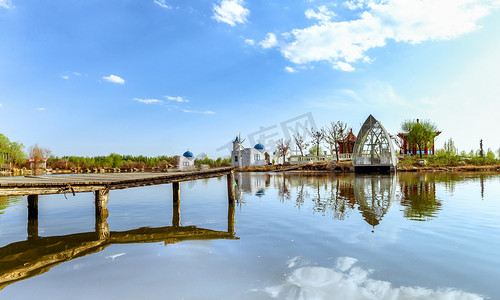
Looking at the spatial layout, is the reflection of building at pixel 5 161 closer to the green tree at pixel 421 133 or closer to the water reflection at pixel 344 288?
the water reflection at pixel 344 288

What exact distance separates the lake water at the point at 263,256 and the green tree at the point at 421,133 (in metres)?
48.5

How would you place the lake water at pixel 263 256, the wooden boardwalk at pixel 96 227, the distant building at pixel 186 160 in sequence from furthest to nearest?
1. the distant building at pixel 186 160
2. the wooden boardwalk at pixel 96 227
3. the lake water at pixel 263 256

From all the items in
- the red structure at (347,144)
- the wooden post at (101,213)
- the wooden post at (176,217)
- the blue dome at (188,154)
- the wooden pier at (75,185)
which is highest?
the red structure at (347,144)

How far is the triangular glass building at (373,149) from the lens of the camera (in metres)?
40.1

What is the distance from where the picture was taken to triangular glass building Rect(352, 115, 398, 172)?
132 feet

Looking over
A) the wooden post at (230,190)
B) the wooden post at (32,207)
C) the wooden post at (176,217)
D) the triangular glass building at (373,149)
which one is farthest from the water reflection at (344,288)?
the triangular glass building at (373,149)

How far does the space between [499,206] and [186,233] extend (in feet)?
45.9

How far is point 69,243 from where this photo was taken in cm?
825

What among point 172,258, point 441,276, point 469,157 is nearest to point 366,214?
point 441,276

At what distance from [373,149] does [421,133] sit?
1838cm

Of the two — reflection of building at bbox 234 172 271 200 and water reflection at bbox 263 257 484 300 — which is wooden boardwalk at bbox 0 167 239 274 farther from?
reflection of building at bbox 234 172 271 200

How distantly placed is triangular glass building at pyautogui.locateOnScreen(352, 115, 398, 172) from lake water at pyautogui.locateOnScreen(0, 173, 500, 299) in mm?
29898

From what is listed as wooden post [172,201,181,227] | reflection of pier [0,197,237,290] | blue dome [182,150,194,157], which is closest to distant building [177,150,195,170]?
blue dome [182,150,194,157]

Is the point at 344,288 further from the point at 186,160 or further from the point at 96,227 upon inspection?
the point at 186,160
